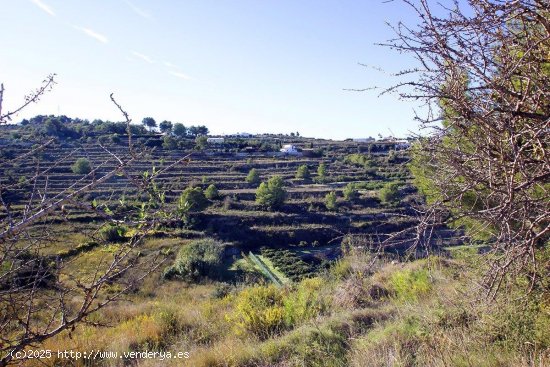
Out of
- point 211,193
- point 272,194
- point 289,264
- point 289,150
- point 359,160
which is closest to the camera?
point 289,264

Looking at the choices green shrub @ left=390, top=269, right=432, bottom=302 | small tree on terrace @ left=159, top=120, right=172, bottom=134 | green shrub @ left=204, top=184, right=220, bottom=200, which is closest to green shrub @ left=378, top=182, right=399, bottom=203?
green shrub @ left=204, top=184, right=220, bottom=200

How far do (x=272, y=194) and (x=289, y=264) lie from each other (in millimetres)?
9291

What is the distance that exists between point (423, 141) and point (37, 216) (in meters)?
2.19

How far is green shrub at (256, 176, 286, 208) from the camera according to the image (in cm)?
3189

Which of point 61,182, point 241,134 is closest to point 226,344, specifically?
point 61,182

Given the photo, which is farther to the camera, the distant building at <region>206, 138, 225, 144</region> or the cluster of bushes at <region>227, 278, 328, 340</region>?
the distant building at <region>206, 138, 225, 144</region>

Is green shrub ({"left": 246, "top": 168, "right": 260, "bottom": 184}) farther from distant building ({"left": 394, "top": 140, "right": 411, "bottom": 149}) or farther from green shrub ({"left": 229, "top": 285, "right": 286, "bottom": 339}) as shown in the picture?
distant building ({"left": 394, "top": 140, "right": 411, "bottom": 149})

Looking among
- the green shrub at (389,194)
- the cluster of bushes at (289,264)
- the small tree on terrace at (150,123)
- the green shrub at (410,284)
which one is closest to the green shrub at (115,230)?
the green shrub at (410,284)

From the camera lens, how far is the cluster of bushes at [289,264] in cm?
2036

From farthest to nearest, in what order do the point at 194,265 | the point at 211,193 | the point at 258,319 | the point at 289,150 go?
the point at 289,150 < the point at 211,193 < the point at 194,265 < the point at 258,319

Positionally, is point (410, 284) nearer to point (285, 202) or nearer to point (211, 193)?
point (211, 193)

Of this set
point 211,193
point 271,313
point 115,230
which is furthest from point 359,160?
point 115,230

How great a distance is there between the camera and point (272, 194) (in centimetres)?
3183

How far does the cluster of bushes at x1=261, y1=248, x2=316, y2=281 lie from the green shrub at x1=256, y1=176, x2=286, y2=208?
524cm
